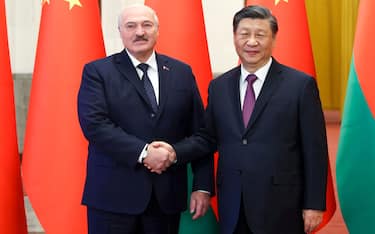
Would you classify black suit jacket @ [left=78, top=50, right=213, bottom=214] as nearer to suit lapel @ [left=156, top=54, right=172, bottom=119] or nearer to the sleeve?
suit lapel @ [left=156, top=54, right=172, bottom=119]

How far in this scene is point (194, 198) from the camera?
2.45 m

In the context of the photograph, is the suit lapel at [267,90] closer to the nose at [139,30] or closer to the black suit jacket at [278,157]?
the black suit jacket at [278,157]

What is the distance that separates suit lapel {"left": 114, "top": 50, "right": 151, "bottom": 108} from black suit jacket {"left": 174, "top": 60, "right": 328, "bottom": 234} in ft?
1.08

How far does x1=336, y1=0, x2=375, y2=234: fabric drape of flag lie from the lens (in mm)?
2680

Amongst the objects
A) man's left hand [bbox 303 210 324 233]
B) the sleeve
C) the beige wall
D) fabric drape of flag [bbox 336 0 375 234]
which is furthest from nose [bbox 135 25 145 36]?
→ the beige wall

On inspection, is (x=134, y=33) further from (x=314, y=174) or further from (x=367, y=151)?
(x=367, y=151)

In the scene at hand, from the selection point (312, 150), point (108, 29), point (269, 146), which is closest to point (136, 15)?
point (269, 146)

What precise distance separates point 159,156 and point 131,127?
0.17 meters

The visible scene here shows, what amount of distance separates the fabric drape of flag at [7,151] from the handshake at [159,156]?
33.9 inches

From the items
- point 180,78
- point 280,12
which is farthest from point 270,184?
point 280,12

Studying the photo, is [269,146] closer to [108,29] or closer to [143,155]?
[143,155]

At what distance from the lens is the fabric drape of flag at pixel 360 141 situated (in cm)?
268

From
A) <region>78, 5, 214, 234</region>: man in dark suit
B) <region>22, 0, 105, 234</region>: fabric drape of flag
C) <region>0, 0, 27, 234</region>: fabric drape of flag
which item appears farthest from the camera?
<region>22, 0, 105, 234</region>: fabric drape of flag

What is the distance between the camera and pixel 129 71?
2375 mm
